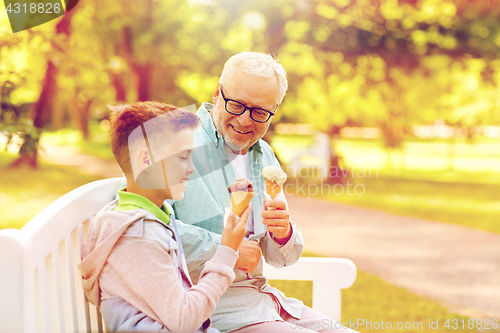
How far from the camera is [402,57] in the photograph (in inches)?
368

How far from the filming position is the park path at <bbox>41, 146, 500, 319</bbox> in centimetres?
534

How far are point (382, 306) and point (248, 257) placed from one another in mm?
3514

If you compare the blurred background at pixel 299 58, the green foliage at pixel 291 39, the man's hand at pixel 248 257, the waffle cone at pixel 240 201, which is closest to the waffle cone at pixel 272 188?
the man's hand at pixel 248 257

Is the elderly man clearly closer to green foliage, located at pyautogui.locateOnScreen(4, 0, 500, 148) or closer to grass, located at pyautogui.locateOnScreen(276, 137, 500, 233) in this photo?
green foliage, located at pyautogui.locateOnScreen(4, 0, 500, 148)

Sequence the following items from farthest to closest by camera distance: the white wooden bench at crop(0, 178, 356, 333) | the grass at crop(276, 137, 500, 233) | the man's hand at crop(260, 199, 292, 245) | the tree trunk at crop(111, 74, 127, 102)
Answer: the tree trunk at crop(111, 74, 127, 102)
the grass at crop(276, 137, 500, 233)
the man's hand at crop(260, 199, 292, 245)
the white wooden bench at crop(0, 178, 356, 333)

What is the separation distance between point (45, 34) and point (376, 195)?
984cm

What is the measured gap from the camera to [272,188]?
5.96 feet

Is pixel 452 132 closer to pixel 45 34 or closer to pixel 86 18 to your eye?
pixel 86 18

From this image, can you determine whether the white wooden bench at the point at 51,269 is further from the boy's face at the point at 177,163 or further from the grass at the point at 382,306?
the grass at the point at 382,306

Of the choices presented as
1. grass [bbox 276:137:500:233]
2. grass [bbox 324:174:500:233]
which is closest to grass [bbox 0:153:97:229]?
grass [bbox 276:137:500:233]

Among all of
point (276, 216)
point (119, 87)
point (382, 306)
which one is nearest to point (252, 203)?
point (276, 216)

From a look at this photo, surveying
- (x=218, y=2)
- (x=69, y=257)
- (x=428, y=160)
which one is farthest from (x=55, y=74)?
(x=428, y=160)

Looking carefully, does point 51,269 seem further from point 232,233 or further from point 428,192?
point 428,192

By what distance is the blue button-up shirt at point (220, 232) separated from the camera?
1.70 meters
